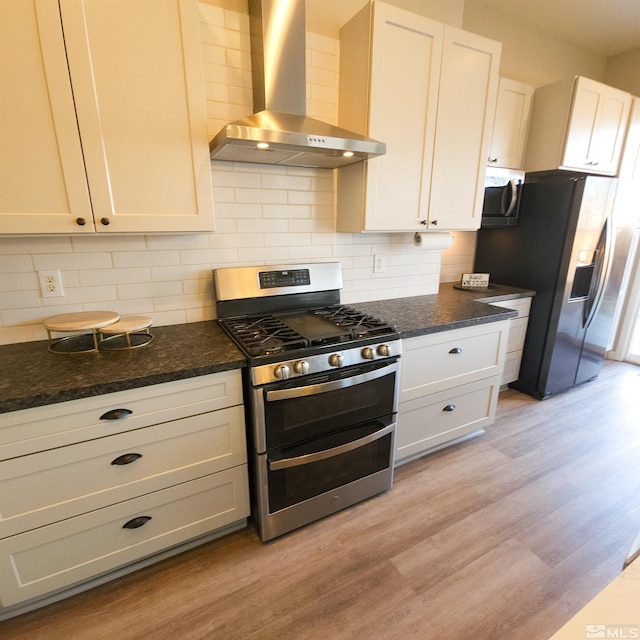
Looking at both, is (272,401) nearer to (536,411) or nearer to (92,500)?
(92,500)

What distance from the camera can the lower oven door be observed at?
1.54 meters

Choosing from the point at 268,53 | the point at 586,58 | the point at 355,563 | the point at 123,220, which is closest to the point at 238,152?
the point at 268,53

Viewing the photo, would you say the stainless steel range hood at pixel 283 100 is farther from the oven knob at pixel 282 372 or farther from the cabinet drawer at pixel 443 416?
the cabinet drawer at pixel 443 416

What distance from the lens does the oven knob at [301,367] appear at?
145 cm

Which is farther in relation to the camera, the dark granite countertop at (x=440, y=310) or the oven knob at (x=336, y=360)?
the dark granite countertop at (x=440, y=310)

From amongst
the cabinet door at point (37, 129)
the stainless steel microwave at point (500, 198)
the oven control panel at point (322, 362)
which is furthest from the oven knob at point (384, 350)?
the stainless steel microwave at point (500, 198)

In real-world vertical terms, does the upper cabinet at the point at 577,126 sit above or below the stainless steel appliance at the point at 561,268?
above

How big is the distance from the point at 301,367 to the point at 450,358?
1050 millimetres

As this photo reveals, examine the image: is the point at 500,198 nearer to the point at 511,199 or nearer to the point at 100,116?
the point at 511,199

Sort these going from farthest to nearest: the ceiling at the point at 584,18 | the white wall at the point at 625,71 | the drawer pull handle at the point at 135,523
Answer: the white wall at the point at 625,71, the ceiling at the point at 584,18, the drawer pull handle at the point at 135,523

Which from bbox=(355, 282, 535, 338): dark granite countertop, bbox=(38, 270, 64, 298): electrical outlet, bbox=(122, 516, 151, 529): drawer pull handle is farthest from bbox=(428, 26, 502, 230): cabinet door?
bbox=(122, 516, 151, 529): drawer pull handle

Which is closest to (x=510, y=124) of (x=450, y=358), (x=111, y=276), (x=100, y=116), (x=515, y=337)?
(x=515, y=337)

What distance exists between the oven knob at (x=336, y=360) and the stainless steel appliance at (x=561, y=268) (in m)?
2.18

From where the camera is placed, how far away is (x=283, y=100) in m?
1.66
